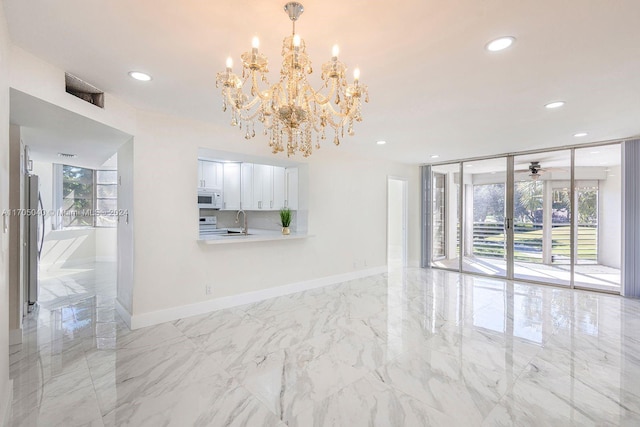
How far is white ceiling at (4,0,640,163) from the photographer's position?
5.51 feet

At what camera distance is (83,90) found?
276 cm

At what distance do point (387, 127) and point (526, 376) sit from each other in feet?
9.83

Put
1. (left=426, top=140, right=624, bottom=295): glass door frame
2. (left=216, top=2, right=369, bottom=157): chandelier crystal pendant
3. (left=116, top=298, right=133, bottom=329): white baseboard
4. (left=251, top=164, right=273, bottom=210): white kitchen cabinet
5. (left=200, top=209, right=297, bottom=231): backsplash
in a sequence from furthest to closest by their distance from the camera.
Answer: (left=200, top=209, right=297, bottom=231): backsplash < (left=251, top=164, right=273, bottom=210): white kitchen cabinet < (left=426, top=140, right=624, bottom=295): glass door frame < (left=116, top=298, right=133, bottom=329): white baseboard < (left=216, top=2, right=369, bottom=157): chandelier crystal pendant

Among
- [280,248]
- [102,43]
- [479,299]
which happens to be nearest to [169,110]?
[102,43]

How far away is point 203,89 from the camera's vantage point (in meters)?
2.80

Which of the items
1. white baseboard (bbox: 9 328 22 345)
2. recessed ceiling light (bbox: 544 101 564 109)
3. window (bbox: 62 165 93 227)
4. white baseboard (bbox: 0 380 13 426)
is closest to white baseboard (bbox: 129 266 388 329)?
white baseboard (bbox: 9 328 22 345)

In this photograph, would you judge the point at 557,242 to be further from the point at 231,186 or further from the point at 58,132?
the point at 58,132

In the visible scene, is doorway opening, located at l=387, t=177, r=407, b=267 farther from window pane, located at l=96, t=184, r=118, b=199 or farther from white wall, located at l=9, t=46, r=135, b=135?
window pane, located at l=96, t=184, r=118, b=199

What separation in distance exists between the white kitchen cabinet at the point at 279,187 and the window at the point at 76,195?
5.11 m

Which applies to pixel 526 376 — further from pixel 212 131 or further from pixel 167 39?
pixel 212 131

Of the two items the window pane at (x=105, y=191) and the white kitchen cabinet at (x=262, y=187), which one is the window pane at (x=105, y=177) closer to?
the window pane at (x=105, y=191)

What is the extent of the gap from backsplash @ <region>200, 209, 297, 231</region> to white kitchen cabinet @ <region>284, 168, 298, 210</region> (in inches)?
32.3

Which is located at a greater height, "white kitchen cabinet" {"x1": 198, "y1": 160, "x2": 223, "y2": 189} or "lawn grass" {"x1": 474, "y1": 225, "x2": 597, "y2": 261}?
"white kitchen cabinet" {"x1": 198, "y1": 160, "x2": 223, "y2": 189}

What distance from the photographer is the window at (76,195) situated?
7012 mm
